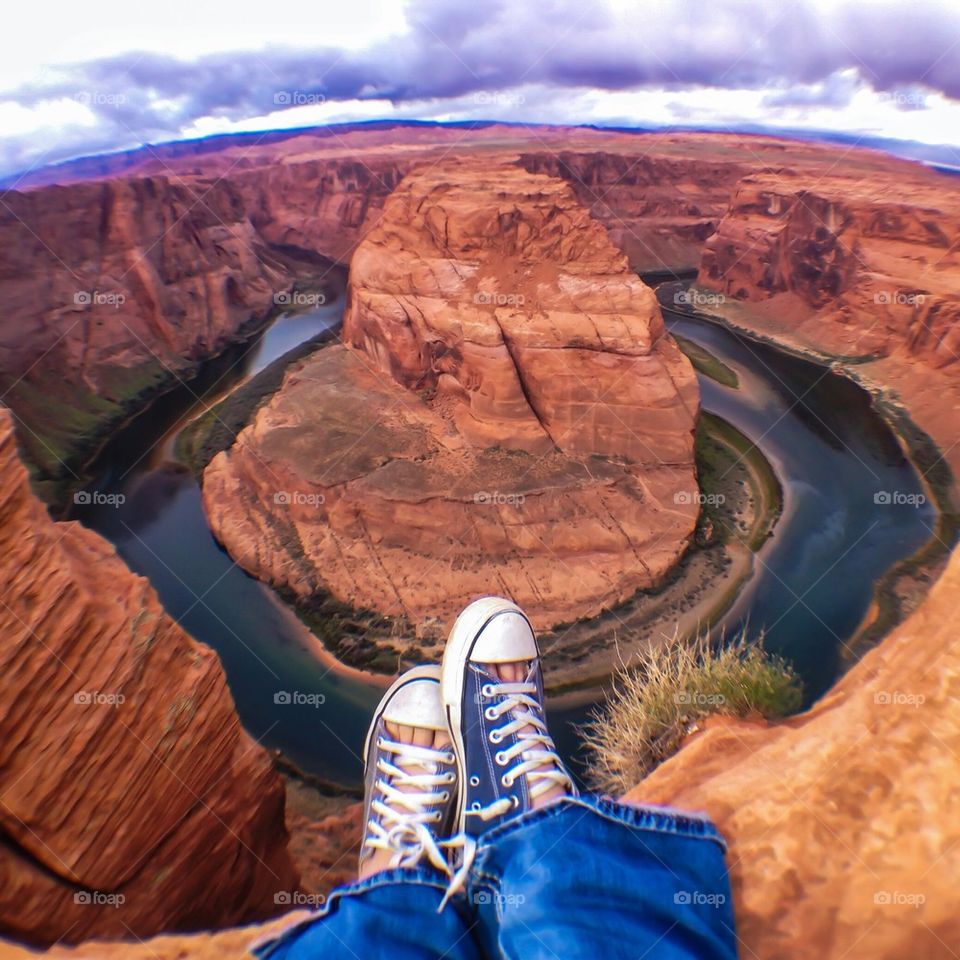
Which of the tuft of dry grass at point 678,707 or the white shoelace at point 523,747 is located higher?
the white shoelace at point 523,747

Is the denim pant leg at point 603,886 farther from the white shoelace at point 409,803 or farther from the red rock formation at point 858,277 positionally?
the red rock formation at point 858,277

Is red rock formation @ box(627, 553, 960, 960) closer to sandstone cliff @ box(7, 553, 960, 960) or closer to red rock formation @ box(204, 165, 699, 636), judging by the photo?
sandstone cliff @ box(7, 553, 960, 960)

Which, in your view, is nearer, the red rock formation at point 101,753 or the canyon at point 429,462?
the canyon at point 429,462

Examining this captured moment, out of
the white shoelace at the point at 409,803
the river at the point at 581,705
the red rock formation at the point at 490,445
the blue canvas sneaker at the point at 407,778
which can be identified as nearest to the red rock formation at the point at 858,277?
the river at the point at 581,705

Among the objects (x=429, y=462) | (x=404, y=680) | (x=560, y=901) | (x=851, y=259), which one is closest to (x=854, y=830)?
(x=560, y=901)

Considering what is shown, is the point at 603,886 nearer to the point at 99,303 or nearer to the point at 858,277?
the point at 99,303

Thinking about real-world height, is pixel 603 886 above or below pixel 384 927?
above
